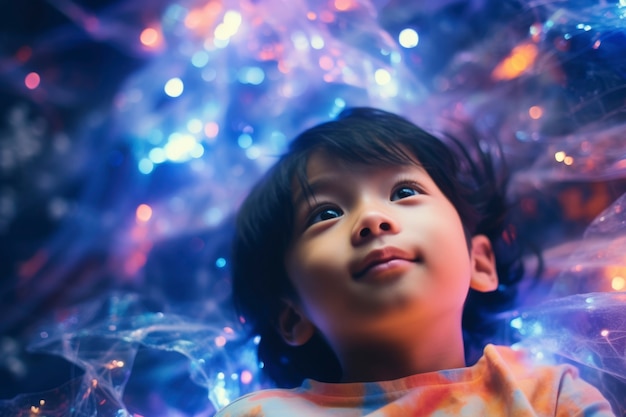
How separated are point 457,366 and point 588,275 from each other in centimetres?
29

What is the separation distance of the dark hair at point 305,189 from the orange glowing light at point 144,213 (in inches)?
21.0

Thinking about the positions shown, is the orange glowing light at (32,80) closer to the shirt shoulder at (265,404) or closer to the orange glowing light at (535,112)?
the shirt shoulder at (265,404)

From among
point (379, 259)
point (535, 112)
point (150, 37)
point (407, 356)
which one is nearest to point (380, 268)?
point (379, 259)

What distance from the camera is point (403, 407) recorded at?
0.85m

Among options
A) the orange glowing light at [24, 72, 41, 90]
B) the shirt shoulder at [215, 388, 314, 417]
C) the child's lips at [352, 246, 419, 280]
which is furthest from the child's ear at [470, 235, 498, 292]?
the orange glowing light at [24, 72, 41, 90]

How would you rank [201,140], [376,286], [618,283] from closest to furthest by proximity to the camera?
[376,286], [618,283], [201,140]

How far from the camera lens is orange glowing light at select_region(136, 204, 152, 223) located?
1605 millimetres

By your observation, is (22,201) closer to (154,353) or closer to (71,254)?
(71,254)

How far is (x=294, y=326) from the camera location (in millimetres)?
1059

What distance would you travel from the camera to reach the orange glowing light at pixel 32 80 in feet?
5.53

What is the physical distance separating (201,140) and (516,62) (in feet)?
2.53

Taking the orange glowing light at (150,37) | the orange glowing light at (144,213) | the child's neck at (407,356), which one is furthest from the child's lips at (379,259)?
the orange glowing light at (150,37)

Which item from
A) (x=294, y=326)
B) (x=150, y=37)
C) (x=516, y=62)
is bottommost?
(x=294, y=326)

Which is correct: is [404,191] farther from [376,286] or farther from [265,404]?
[265,404]
